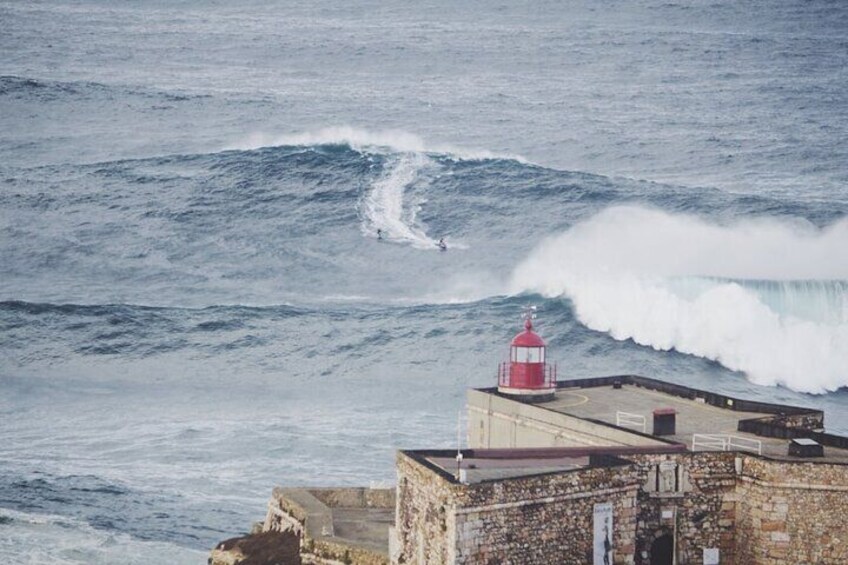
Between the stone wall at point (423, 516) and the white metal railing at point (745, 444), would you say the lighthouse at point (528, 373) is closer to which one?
the white metal railing at point (745, 444)

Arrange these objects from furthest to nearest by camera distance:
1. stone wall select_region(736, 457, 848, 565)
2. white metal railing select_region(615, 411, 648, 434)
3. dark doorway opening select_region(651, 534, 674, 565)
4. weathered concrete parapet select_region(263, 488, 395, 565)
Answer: white metal railing select_region(615, 411, 648, 434) → weathered concrete parapet select_region(263, 488, 395, 565) → dark doorway opening select_region(651, 534, 674, 565) → stone wall select_region(736, 457, 848, 565)

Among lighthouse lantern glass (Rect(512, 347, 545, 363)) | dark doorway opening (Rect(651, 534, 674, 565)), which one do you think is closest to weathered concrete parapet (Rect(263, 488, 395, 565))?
lighthouse lantern glass (Rect(512, 347, 545, 363))

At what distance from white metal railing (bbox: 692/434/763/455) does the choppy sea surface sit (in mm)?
9167

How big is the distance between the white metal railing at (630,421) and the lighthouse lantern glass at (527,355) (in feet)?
5.21

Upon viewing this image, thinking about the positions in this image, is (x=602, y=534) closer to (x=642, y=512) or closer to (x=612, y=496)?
(x=612, y=496)

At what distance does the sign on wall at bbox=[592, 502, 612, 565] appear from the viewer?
24.2m

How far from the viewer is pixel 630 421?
1102 inches

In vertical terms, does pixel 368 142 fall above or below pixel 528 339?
above

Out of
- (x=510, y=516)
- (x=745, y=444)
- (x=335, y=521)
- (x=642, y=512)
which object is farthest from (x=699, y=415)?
(x=510, y=516)

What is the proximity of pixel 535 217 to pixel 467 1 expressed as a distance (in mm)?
68578

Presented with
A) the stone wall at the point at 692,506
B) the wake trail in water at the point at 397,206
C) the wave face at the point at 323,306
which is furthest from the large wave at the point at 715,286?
the stone wall at the point at 692,506

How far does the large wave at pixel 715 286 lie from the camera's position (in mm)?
48594

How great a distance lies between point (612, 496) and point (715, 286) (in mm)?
30235

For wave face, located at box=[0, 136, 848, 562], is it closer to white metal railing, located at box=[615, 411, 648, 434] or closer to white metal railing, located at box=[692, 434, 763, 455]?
white metal railing, located at box=[615, 411, 648, 434]
